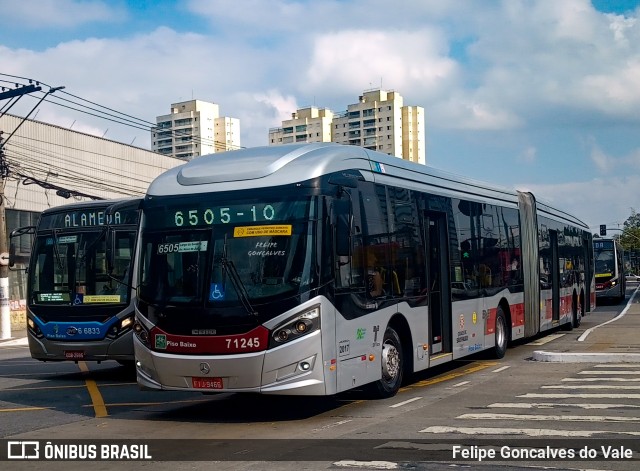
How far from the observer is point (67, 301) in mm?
16484

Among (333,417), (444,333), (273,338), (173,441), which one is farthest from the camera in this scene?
(444,333)

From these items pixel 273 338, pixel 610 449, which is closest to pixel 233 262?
pixel 273 338

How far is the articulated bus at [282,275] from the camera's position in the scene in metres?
10.5

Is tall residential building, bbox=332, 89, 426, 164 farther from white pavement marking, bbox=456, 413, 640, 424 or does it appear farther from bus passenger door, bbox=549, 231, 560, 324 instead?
white pavement marking, bbox=456, 413, 640, 424

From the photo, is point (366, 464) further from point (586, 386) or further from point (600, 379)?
point (600, 379)

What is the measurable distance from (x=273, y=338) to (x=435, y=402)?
286 cm

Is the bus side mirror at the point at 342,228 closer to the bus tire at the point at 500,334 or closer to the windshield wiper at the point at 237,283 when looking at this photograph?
the windshield wiper at the point at 237,283

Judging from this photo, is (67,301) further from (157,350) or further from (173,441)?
(173,441)

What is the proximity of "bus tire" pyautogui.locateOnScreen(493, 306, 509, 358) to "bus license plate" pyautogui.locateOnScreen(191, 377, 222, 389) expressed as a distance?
28.0ft

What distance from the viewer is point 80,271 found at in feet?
54.2

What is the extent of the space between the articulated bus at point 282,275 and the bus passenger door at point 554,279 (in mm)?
10765

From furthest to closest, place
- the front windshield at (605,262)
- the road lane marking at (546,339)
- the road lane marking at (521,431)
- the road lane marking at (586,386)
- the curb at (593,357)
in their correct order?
the front windshield at (605,262), the road lane marking at (546,339), the curb at (593,357), the road lane marking at (586,386), the road lane marking at (521,431)

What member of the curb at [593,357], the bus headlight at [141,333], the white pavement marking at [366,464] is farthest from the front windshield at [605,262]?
the white pavement marking at [366,464]

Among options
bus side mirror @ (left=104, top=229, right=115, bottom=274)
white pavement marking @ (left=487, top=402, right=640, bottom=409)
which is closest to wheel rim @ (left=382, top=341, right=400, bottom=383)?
white pavement marking @ (left=487, top=402, right=640, bottom=409)
